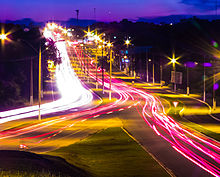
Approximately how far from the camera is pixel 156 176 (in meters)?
17.3

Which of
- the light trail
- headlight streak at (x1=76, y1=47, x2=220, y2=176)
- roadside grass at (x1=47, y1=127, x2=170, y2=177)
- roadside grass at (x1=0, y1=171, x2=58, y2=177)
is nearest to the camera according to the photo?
roadside grass at (x1=0, y1=171, x2=58, y2=177)

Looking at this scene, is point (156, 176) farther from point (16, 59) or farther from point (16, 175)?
point (16, 59)

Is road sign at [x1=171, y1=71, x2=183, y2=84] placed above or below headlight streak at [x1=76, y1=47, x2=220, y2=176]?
above

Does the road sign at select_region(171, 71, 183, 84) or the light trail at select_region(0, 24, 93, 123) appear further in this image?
the road sign at select_region(171, 71, 183, 84)

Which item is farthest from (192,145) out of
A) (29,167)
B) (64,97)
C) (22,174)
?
(64,97)

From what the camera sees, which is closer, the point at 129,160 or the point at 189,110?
the point at 129,160

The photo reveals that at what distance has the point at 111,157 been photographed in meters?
22.5

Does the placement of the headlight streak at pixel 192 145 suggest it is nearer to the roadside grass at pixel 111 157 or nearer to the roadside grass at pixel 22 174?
the roadside grass at pixel 111 157

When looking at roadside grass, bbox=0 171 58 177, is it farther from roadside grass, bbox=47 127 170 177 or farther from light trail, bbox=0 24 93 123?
light trail, bbox=0 24 93 123

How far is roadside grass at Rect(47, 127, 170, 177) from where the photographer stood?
18.4m

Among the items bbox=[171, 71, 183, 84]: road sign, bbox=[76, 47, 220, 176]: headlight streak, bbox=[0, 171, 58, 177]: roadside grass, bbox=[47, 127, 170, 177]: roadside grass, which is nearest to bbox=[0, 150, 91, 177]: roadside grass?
bbox=[0, 171, 58, 177]: roadside grass

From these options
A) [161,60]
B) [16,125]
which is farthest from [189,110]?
[161,60]

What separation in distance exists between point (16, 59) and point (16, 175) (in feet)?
178

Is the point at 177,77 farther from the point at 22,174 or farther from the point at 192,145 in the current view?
the point at 22,174
